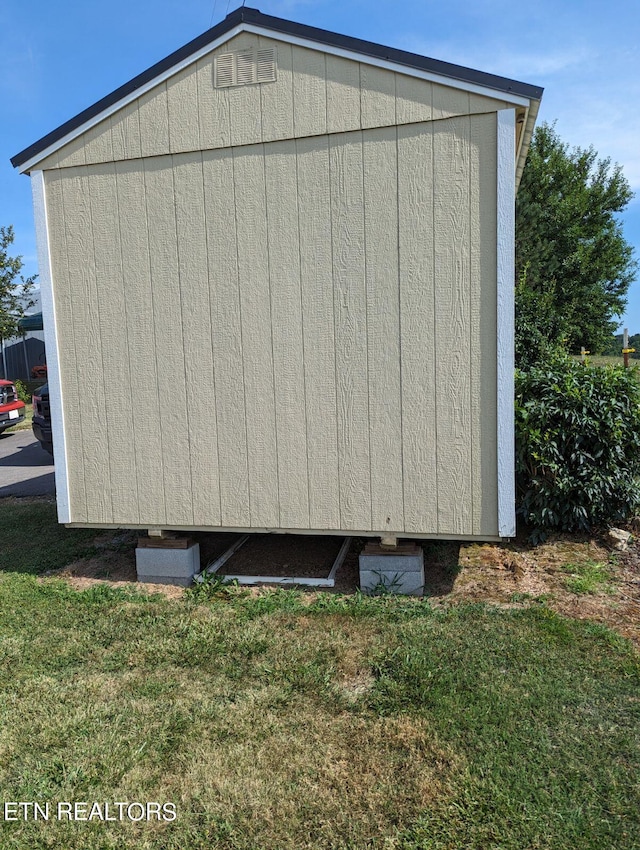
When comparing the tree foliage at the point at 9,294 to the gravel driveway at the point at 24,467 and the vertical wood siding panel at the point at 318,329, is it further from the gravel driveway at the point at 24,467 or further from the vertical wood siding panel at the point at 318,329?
the vertical wood siding panel at the point at 318,329

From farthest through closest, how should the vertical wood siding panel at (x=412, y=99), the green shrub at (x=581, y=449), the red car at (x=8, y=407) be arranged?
the red car at (x=8, y=407), the green shrub at (x=581, y=449), the vertical wood siding panel at (x=412, y=99)

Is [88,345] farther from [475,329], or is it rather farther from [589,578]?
[589,578]

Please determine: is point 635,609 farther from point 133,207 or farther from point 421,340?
point 133,207

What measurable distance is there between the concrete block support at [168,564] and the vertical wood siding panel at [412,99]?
10.1 ft

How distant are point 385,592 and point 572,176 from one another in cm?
2190

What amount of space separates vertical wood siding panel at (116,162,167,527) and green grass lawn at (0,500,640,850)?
890mm

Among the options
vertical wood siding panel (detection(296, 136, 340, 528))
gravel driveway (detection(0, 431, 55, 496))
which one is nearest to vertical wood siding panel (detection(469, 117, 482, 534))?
vertical wood siding panel (detection(296, 136, 340, 528))

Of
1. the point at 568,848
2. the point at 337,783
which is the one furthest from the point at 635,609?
the point at 337,783

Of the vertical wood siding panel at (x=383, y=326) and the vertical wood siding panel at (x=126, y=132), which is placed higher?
the vertical wood siding panel at (x=126, y=132)

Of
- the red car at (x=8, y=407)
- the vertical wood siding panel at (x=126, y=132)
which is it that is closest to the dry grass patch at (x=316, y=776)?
the vertical wood siding panel at (x=126, y=132)

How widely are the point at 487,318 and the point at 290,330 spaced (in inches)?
47.1

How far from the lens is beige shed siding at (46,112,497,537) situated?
3619 millimetres

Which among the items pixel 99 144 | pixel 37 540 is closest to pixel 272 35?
pixel 99 144

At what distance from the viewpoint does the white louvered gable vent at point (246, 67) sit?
148 inches
